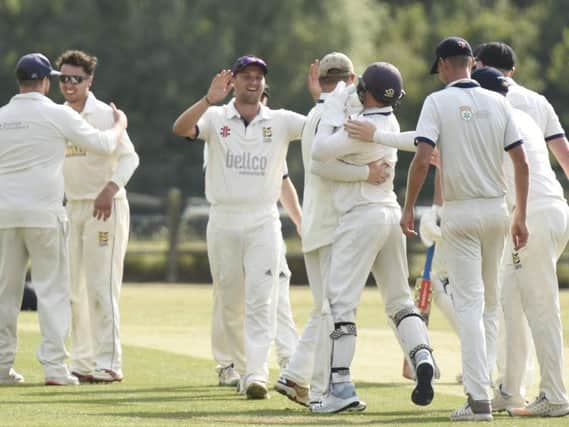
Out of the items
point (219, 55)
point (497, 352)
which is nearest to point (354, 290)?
point (497, 352)

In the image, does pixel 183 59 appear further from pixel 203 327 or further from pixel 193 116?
pixel 193 116

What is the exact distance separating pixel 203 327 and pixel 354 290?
Answer: 911cm

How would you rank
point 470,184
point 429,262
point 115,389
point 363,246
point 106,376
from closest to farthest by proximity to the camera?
point 470,184 < point 363,246 < point 115,389 < point 106,376 < point 429,262

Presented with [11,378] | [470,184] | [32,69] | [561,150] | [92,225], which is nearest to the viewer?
[470,184]

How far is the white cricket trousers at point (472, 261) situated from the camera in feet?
36.2

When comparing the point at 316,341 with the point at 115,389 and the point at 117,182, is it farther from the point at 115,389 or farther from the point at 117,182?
the point at 117,182

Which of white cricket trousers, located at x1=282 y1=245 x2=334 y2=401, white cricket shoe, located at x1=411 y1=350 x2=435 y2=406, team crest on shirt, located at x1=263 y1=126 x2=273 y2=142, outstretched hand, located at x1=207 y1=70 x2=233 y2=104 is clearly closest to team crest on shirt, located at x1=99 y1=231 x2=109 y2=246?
team crest on shirt, located at x1=263 y1=126 x2=273 y2=142

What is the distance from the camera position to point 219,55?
64.7 m

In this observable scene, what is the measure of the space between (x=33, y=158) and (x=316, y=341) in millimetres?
2656

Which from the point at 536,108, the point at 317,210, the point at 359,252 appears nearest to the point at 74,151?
the point at 317,210

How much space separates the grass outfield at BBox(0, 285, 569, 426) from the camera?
36.2 ft

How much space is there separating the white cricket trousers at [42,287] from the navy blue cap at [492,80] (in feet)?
11.5

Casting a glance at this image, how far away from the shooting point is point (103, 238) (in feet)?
46.8

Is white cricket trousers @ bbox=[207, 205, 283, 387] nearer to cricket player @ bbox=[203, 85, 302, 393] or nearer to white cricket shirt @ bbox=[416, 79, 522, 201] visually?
cricket player @ bbox=[203, 85, 302, 393]
